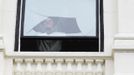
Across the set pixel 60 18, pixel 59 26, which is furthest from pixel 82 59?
pixel 60 18

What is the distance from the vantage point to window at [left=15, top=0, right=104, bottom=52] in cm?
1219

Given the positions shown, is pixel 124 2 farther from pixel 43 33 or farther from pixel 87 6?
A: pixel 43 33

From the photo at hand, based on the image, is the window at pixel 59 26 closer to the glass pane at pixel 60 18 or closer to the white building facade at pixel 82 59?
the glass pane at pixel 60 18

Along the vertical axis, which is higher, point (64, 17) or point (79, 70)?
point (64, 17)

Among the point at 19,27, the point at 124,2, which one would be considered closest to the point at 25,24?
the point at 19,27

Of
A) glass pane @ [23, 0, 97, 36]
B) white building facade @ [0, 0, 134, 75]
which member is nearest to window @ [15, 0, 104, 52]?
glass pane @ [23, 0, 97, 36]

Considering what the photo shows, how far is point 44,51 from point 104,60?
3.91 feet

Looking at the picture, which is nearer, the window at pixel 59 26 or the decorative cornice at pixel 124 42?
the decorative cornice at pixel 124 42

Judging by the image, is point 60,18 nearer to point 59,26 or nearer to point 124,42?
point 59,26

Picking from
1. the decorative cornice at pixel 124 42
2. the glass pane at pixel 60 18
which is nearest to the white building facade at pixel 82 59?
the decorative cornice at pixel 124 42

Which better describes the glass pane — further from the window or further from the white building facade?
the white building facade

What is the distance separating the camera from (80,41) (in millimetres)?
12234

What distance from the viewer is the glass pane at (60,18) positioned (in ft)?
40.7

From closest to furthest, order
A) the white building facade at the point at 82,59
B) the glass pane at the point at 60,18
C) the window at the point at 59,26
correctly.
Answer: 1. the white building facade at the point at 82,59
2. the window at the point at 59,26
3. the glass pane at the point at 60,18
